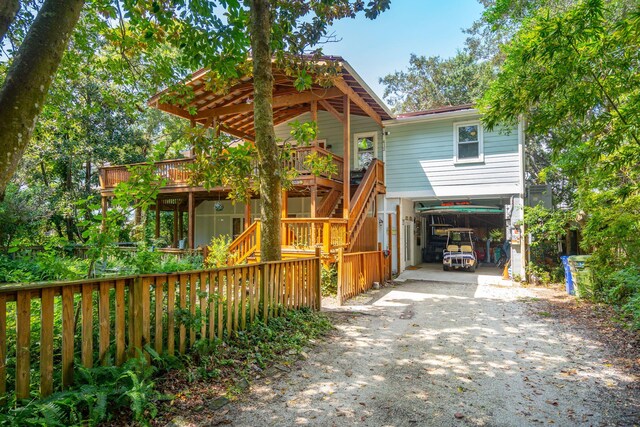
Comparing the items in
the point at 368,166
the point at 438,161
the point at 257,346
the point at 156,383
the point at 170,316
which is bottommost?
the point at 257,346

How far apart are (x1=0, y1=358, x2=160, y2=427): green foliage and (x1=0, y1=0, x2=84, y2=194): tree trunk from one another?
5.16 feet

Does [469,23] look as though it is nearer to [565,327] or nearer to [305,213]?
[305,213]

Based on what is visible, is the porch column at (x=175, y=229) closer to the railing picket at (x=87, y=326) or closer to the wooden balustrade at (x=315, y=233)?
the wooden balustrade at (x=315, y=233)

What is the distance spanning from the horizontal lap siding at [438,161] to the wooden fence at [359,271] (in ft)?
11.0

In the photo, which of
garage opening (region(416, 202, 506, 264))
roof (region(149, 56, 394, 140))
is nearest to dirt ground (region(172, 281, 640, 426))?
roof (region(149, 56, 394, 140))

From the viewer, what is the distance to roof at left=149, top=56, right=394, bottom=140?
33.6ft

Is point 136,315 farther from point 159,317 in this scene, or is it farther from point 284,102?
point 284,102

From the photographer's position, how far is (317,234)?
9367 mm

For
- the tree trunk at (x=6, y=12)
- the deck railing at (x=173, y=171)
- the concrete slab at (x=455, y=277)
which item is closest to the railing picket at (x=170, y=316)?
the tree trunk at (x=6, y=12)

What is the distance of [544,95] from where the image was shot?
5.43 metres

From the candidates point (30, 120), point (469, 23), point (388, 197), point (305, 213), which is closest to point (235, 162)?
point (30, 120)

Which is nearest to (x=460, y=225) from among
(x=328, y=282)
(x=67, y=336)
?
(x=328, y=282)

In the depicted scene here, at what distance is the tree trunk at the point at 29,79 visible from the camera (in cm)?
240

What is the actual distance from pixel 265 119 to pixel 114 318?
3615 millimetres
